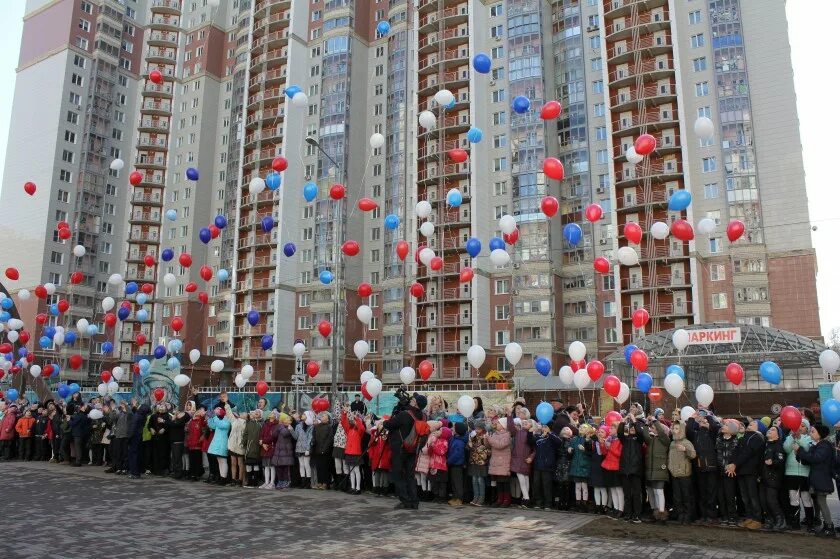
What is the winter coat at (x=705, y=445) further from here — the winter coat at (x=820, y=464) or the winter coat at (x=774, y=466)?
the winter coat at (x=820, y=464)

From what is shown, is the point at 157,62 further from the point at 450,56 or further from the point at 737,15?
the point at 737,15

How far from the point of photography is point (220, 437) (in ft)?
55.4

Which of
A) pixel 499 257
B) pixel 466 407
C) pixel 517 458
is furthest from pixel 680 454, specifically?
pixel 499 257

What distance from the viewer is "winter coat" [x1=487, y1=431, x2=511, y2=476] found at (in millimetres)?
13641

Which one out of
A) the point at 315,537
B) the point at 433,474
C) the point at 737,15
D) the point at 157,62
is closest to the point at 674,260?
the point at 737,15

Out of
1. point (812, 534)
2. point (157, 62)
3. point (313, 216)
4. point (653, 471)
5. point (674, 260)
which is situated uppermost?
point (157, 62)

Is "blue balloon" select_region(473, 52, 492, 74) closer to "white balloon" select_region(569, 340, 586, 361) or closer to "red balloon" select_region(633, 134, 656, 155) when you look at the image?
"red balloon" select_region(633, 134, 656, 155)

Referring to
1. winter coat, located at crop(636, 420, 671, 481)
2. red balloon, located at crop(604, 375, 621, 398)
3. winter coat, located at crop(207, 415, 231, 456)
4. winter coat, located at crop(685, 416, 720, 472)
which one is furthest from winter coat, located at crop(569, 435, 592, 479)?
winter coat, located at crop(207, 415, 231, 456)

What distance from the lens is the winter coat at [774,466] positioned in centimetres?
1125

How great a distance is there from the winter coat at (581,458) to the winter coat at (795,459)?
346 cm

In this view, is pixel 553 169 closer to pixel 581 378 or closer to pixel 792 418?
pixel 581 378

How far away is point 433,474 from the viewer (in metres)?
14.2

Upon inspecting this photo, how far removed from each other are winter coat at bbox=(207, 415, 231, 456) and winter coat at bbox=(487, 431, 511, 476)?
7.17 meters

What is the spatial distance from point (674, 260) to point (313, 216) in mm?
36478
